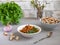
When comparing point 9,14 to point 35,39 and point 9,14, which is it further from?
point 35,39

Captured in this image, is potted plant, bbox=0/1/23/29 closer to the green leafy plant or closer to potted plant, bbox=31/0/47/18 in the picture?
the green leafy plant

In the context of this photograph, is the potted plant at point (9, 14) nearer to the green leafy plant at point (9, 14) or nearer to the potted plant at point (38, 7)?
the green leafy plant at point (9, 14)

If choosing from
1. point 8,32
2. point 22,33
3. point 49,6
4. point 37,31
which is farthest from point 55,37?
point 49,6

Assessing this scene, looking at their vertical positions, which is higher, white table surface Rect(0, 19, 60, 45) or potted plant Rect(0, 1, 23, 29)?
potted plant Rect(0, 1, 23, 29)

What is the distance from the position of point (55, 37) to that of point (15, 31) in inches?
12.4

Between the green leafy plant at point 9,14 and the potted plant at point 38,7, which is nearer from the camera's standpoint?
the green leafy plant at point 9,14

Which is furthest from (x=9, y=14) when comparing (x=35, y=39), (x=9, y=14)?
(x=35, y=39)

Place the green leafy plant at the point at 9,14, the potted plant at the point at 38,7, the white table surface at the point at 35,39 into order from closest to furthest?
1. the white table surface at the point at 35,39
2. the green leafy plant at the point at 9,14
3. the potted plant at the point at 38,7

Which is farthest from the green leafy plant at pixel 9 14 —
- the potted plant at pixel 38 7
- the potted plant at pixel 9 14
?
the potted plant at pixel 38 7

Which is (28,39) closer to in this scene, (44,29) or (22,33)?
(22,33)

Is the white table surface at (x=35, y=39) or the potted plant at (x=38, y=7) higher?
the potted plant at (x=38, y=7)

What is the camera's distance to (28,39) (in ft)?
3.78

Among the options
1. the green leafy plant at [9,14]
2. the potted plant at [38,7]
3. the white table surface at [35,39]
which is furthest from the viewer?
the potted plant at [38,7]

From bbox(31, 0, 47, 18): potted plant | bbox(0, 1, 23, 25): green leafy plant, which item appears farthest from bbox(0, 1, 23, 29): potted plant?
bbox(31, 0, 47, 18): potted plant
